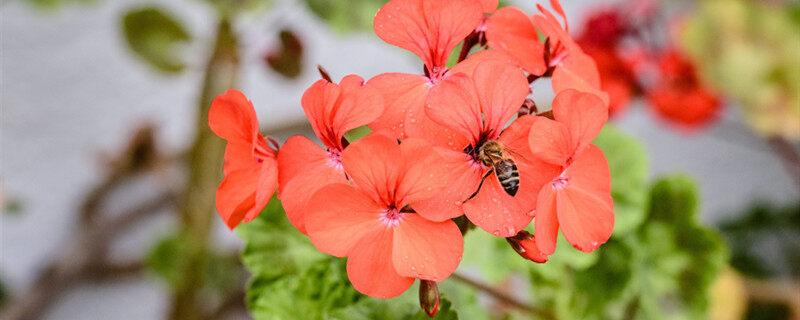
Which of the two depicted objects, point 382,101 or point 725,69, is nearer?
point 382,101

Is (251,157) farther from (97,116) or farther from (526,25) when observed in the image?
(97,116)

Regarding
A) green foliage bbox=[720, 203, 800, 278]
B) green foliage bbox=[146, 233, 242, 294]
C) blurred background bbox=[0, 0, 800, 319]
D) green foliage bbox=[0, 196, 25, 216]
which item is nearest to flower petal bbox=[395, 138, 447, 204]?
blurred background bbox=[0, 0, 800, 319]

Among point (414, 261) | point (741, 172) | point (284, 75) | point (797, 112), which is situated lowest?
point (741, 172)

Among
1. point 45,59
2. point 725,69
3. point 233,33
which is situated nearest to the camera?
point 233,33

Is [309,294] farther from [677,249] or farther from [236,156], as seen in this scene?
[677,249]

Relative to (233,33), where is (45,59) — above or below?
below

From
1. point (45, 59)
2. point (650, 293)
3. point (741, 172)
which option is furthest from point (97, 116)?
point (741, 172)
